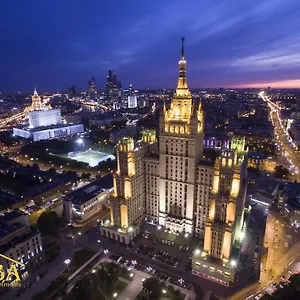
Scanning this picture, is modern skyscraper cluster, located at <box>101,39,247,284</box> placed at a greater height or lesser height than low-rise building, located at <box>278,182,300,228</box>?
greater

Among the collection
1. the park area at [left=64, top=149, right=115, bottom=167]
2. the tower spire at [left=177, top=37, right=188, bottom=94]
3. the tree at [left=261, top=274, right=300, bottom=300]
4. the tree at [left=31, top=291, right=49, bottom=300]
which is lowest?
the tree at [left=31, top=291, right=49, bottom=300]

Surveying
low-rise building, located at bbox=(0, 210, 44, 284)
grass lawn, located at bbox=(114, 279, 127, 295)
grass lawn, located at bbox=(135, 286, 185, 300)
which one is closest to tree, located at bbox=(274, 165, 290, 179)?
grass lawn, located at bbox=(135, 286, 185, 300)

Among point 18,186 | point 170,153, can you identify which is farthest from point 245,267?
point 18,186

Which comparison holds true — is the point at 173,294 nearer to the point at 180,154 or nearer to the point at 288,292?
the point at 288,292

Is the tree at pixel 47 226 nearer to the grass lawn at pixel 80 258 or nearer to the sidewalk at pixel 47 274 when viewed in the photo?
the sidewalk at pixel 47 274

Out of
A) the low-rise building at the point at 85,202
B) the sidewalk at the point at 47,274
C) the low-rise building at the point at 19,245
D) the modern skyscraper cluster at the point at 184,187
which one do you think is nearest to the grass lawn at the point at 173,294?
the modern skyscraper cluster at the point at 184,187

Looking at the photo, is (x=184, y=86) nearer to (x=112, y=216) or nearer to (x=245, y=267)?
(x=112, y=216)

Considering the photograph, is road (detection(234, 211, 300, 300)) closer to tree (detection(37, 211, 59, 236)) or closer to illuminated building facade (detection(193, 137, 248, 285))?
illuminated building facade (detection(193, 137, 248, 285))

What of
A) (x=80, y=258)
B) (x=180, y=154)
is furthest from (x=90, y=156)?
(x=180, y=154)
